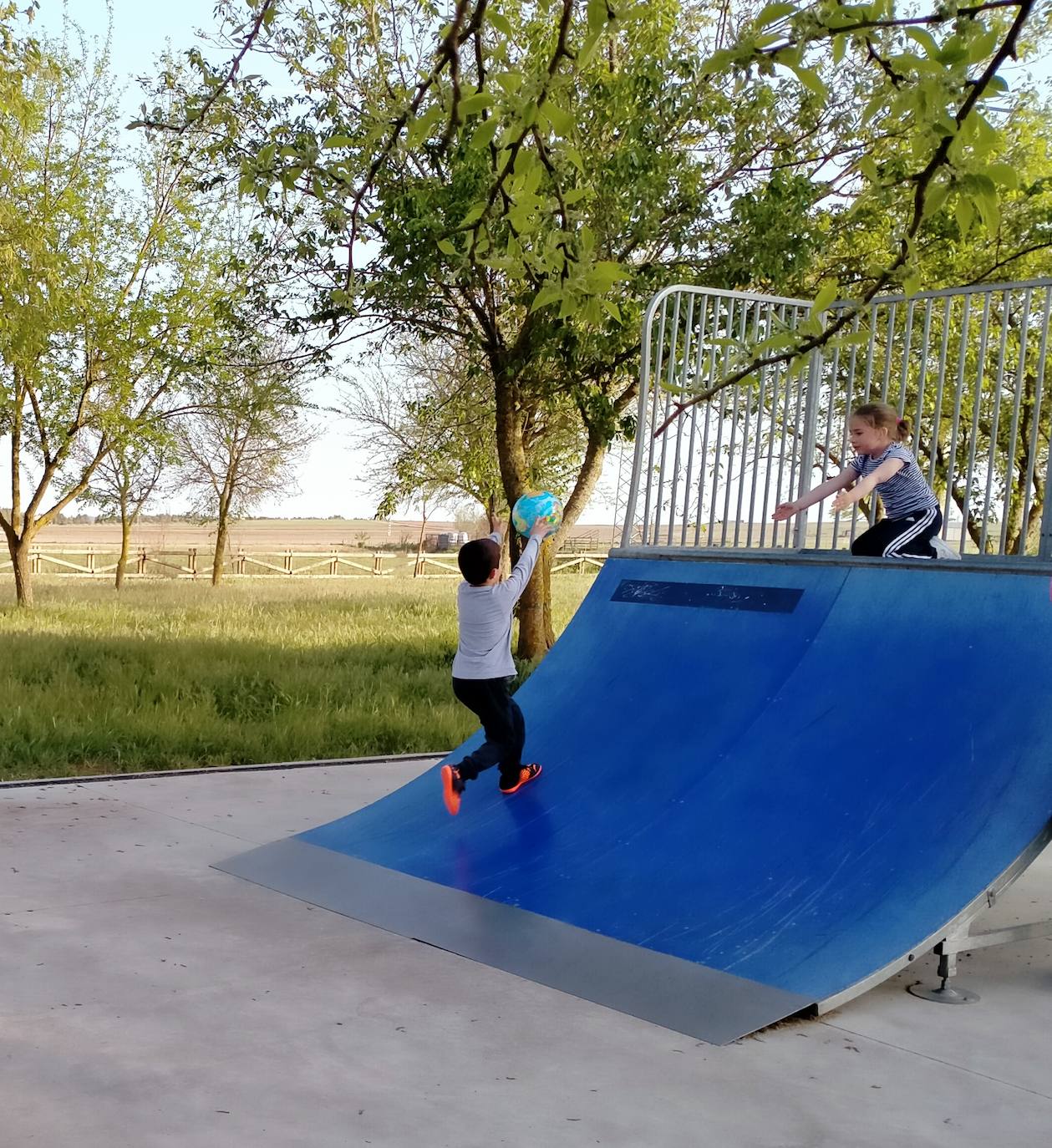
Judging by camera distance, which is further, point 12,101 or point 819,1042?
point 12,101

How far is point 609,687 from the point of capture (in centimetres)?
689

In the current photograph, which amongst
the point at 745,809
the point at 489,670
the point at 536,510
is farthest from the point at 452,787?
the point at 536,510

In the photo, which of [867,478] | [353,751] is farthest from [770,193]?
[867,478]

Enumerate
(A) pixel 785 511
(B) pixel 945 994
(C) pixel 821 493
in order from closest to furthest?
(B) pixel 945 994, (A) pixel 785 511, (C) pixel 821 493

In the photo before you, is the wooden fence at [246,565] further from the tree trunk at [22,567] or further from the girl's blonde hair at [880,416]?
the girl's blonde hair at [880,416]

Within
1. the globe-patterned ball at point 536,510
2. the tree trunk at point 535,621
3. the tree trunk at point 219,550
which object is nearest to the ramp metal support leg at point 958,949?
the globe-patterned ball at point 536,510

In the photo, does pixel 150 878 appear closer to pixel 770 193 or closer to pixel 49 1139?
pixel 49 1139

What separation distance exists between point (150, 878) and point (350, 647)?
35.8 ft

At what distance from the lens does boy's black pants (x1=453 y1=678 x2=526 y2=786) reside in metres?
6.28

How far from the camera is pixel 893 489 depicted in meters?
6.61

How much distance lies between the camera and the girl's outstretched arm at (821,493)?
22.3 feet

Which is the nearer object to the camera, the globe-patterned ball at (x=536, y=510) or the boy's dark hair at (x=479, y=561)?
the boy's dark hair at (x=479, y=561)

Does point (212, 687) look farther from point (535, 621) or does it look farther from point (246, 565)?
point (246, 565)

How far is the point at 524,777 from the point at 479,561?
1.06 m
